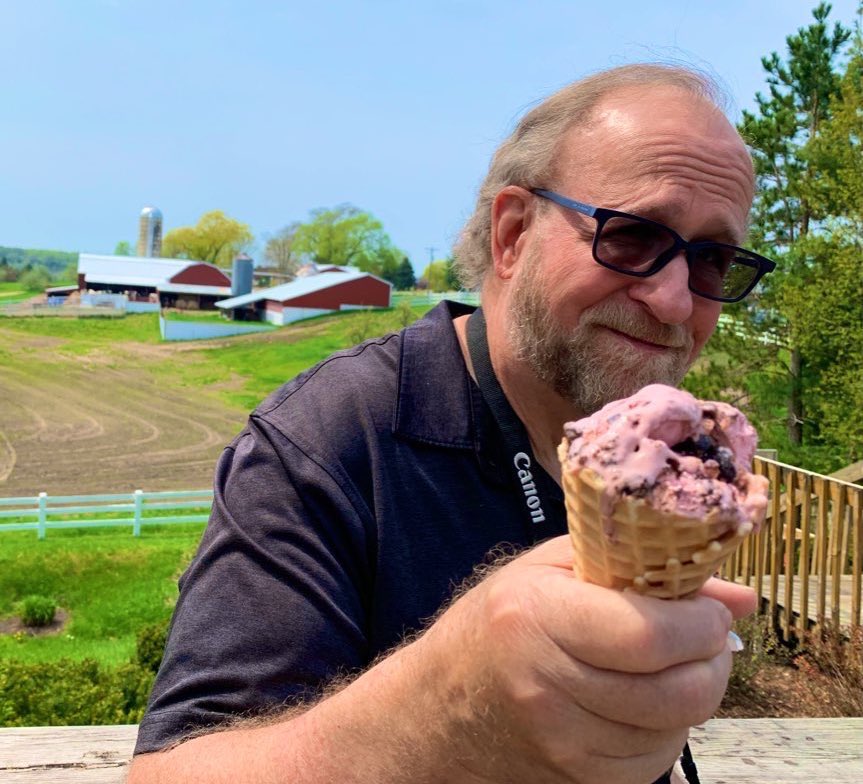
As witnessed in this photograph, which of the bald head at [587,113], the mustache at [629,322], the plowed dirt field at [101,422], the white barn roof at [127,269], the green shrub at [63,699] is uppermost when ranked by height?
the bald head at [587,113]

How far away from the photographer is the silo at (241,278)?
58688mm

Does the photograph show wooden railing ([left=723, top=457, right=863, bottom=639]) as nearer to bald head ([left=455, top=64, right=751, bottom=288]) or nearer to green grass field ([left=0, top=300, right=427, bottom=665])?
bald head ([left=455, top=64, right=751, bottom=288])

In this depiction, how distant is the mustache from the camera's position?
1.67m

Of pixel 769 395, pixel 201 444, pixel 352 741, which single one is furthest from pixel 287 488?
pixel 201 444

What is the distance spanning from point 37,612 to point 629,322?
13.9 metres

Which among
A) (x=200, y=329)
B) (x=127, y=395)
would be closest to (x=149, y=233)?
(x=200, y=329)

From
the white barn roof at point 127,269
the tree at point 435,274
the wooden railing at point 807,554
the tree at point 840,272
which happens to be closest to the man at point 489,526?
the wooden railing at point 807,554

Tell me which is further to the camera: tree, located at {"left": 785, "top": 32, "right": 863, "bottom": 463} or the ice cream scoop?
tree, located at {"left": 785, "top": 32, "right": 863, "bottom": 463}

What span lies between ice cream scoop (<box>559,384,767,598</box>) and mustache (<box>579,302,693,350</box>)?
662mm

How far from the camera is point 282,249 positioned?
258 feet

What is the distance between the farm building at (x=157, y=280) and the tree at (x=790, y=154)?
154ft

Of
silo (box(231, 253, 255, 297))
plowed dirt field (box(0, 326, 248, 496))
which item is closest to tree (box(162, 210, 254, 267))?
silo (box(231, 253, 255, 297))

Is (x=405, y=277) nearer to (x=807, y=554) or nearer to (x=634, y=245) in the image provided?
(x=807, y=554)

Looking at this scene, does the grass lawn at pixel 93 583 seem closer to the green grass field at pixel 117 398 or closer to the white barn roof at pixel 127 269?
the green grass field at pixel 117 398
